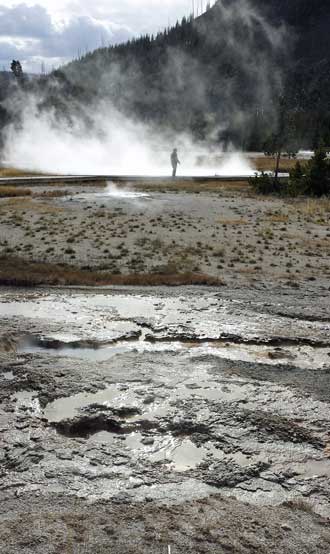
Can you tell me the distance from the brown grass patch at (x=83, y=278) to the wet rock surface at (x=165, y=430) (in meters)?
2.14

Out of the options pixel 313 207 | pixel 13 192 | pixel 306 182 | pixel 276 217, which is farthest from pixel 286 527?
pixel 306 182

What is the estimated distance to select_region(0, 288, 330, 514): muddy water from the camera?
19.0 feet

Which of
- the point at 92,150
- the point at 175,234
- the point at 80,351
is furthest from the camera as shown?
the point at 92,150

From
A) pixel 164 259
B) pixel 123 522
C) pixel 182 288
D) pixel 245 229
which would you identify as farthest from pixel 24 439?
pixel 245 229

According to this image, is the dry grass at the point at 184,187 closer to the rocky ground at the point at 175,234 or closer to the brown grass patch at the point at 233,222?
the rocky ground at the point at 175,234

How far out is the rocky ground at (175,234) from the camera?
14.3m

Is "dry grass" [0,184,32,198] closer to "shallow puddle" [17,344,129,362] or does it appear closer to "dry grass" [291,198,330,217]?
"dry grass" [291,198,330,217]

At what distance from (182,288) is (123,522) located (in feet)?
25.2

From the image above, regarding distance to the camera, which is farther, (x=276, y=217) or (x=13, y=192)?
(x=13, y=192)

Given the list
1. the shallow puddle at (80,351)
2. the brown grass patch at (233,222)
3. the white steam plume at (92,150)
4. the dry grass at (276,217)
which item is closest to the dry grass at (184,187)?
the white steam plume at (92,150)

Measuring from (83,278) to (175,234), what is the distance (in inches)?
242

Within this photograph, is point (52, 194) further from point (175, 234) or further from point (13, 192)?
point (175, 234)

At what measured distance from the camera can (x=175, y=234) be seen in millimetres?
18531

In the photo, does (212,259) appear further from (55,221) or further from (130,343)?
(55,221)
